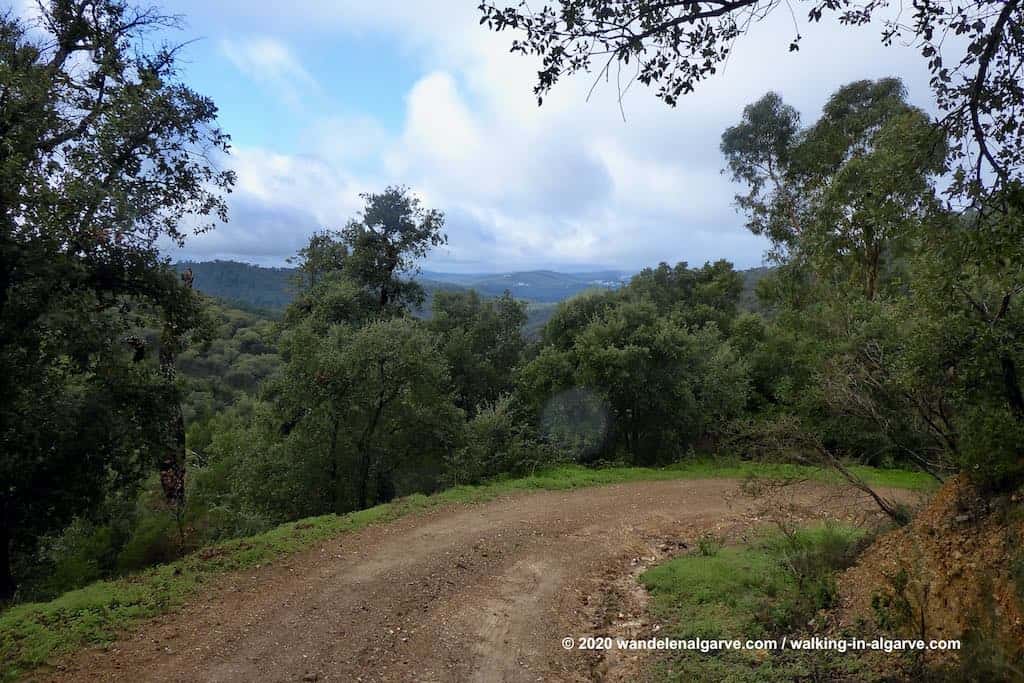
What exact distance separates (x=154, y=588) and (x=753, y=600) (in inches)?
273

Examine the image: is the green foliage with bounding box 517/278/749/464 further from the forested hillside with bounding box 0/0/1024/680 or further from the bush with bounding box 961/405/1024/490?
the bush with bounding box 961/405/1024/490

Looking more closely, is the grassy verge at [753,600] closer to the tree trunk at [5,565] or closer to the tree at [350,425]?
the tree at [350,425]

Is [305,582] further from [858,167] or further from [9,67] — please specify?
[858,167]

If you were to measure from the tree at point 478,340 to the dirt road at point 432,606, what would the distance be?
9.08 metres

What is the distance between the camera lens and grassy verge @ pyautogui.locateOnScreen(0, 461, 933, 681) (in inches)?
216

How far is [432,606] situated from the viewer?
6785 millimetres

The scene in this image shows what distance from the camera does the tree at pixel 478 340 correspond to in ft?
63.9

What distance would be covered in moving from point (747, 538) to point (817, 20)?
7610 mm

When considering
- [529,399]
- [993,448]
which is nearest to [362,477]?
[529,399]

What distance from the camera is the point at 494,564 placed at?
820 centimetres

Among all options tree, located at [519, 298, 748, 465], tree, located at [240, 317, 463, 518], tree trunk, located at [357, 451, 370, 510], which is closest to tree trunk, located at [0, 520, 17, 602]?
tree, located at [240, 317, 463, 518]

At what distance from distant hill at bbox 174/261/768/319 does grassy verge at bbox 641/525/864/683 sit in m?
9.29

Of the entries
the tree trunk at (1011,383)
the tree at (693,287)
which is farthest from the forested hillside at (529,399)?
the tree at (693,287)


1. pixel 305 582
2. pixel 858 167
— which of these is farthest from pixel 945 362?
pixel 858 167
